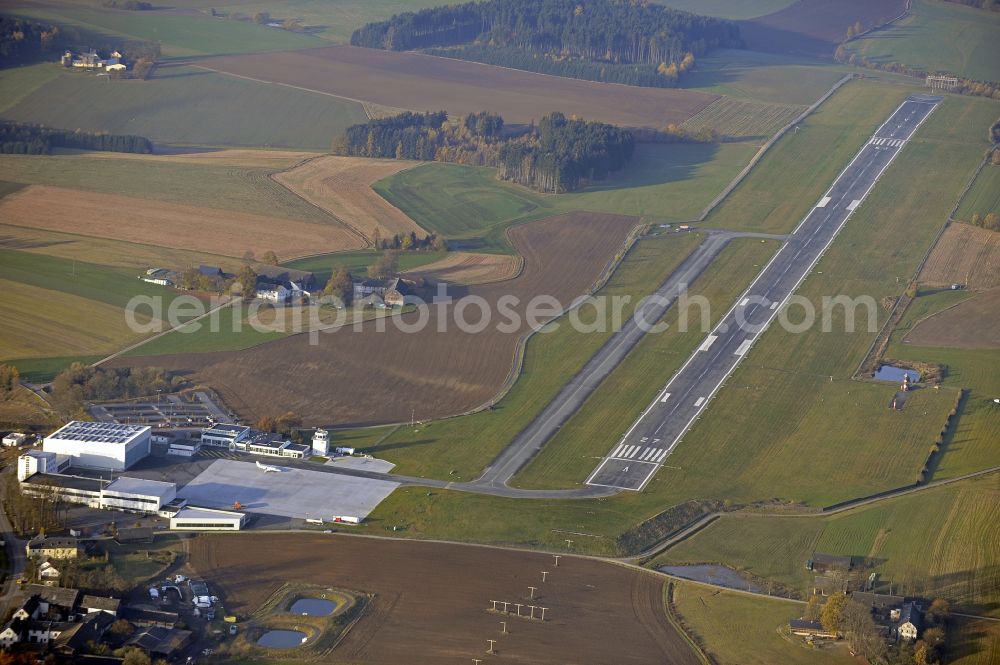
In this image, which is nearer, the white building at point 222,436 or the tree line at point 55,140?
the white building at point 222,436

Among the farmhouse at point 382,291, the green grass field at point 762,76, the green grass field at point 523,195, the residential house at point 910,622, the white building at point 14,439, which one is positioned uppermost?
the green grass field at point 762,76

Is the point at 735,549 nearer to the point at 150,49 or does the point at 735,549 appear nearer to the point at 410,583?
the point at 410,583

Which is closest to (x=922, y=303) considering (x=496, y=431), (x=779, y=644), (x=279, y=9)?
(x=496, y=431)

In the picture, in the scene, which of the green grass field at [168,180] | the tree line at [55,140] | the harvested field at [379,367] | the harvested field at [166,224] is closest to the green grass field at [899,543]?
the harvested field at [379,367]

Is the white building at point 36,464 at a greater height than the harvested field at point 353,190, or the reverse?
the harvested field at point 353,190

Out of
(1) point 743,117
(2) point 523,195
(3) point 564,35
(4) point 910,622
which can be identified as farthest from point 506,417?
(3) point 564,35

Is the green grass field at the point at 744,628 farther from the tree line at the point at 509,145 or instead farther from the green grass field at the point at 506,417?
the tree line at the point at 509,145
